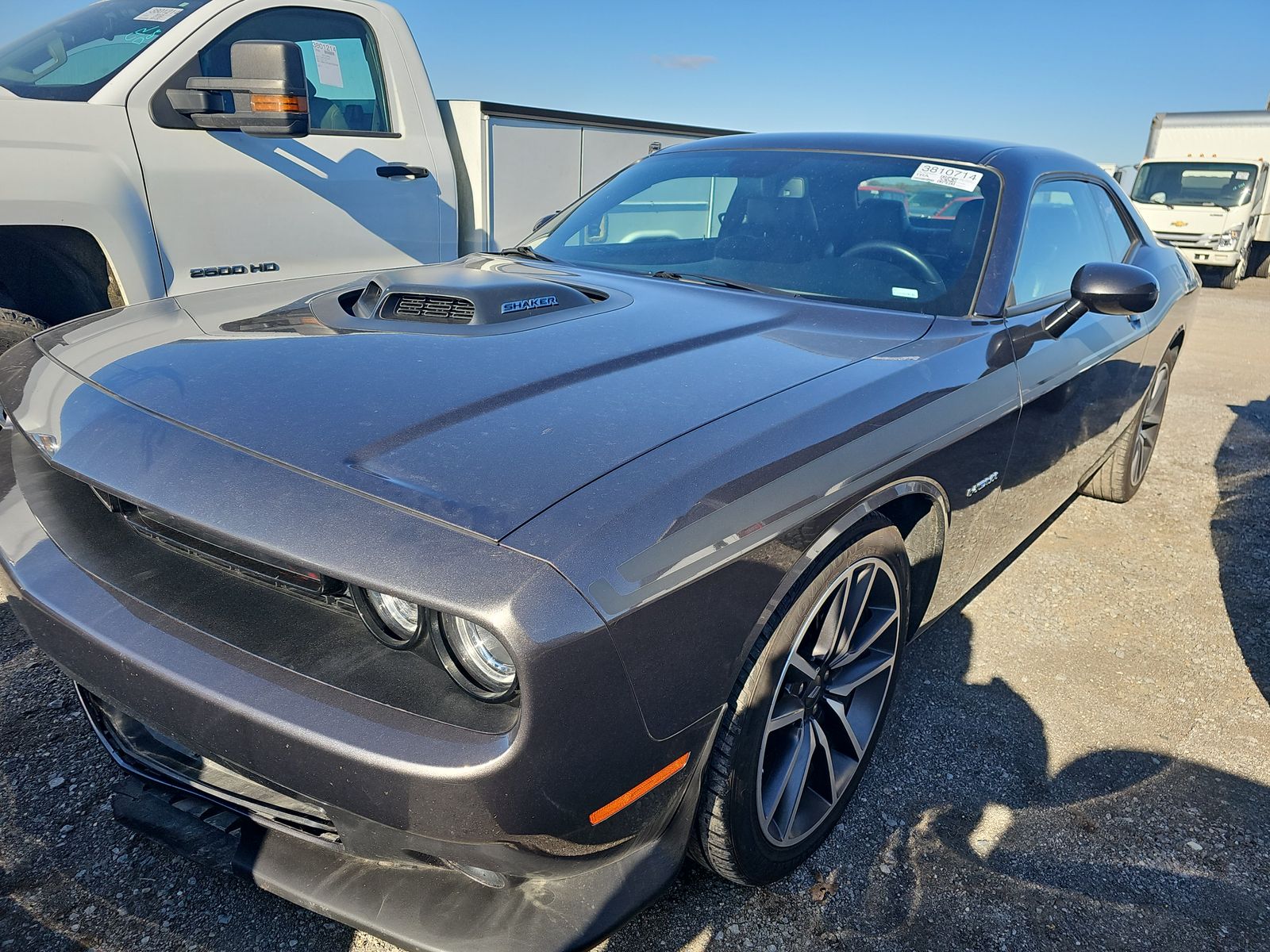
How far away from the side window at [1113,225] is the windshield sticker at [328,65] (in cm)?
329

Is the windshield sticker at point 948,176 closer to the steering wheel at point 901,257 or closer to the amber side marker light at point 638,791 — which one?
the steering wheel at point 901,257

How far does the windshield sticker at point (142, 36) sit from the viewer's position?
11.8ft

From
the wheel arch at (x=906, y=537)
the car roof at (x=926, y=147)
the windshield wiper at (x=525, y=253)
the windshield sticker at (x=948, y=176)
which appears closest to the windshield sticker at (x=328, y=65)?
the windshield wiper at (x=525, y=253)

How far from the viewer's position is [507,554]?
4.21 ft

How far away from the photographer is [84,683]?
1641mm

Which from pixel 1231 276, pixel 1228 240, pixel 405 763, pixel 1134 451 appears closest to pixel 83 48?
pixel 405 763

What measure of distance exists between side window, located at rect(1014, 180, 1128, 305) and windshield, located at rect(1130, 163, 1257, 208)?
14848mm

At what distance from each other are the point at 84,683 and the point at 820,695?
1.45m

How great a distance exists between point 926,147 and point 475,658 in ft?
7.79

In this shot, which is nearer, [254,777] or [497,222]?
[254,777]

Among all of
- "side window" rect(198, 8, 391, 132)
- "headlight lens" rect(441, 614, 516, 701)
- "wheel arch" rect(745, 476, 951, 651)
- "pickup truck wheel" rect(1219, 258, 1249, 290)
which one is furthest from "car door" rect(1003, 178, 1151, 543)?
"pickup truck wheel" rect(1219, 258, 1249, 290)

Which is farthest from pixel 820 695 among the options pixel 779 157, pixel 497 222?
pixel 497 222

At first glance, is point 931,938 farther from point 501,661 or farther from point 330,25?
point 330,25

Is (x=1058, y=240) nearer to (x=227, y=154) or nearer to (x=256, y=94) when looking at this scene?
(x=256, y=94)
